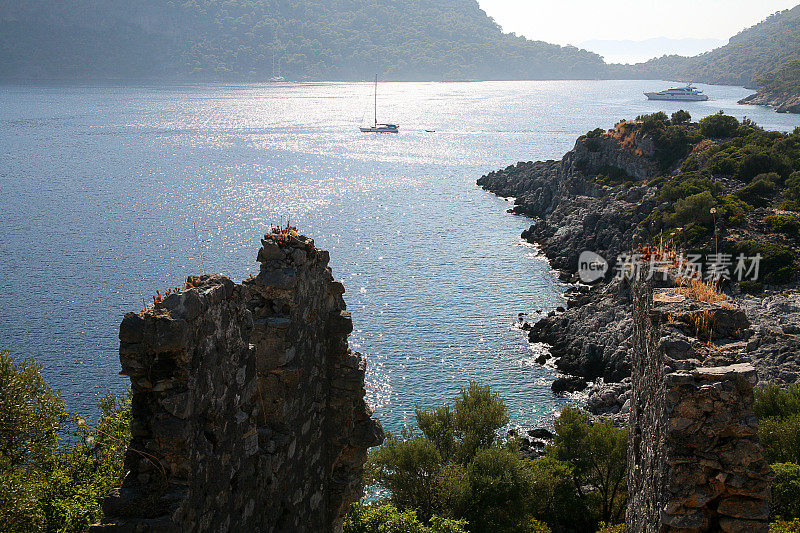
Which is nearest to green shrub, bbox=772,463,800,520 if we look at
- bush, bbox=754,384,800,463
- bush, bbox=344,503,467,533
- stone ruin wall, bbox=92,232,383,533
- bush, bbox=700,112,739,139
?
bush, bbox=754,384,800,463

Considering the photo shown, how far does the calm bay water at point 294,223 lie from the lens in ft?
168

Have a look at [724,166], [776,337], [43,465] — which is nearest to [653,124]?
[724,166]

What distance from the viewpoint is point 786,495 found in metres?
20.0

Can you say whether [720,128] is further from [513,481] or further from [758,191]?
[513,481]

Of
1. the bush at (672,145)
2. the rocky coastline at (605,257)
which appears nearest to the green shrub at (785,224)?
the rocky coastline at (605,257)

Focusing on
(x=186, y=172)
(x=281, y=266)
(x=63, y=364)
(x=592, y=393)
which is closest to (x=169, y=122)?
(x=186, y=172)

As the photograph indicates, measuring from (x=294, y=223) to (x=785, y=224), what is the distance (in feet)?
189

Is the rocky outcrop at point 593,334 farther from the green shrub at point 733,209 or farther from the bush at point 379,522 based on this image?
the bush at point 379,522

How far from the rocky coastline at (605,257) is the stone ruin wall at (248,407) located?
7.75 m

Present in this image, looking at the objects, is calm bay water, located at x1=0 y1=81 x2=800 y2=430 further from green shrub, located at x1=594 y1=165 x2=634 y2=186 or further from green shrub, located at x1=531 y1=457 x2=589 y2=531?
green shrub, located at x1=594 y1=165 x2=634 y2=186

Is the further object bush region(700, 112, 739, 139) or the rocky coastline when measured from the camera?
bush region(700, 112, 739, 139)

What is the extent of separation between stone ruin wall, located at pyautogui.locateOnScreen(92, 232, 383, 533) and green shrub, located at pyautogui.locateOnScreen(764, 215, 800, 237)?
5418 centimetres

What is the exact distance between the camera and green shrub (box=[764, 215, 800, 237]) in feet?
187

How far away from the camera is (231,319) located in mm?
9094
